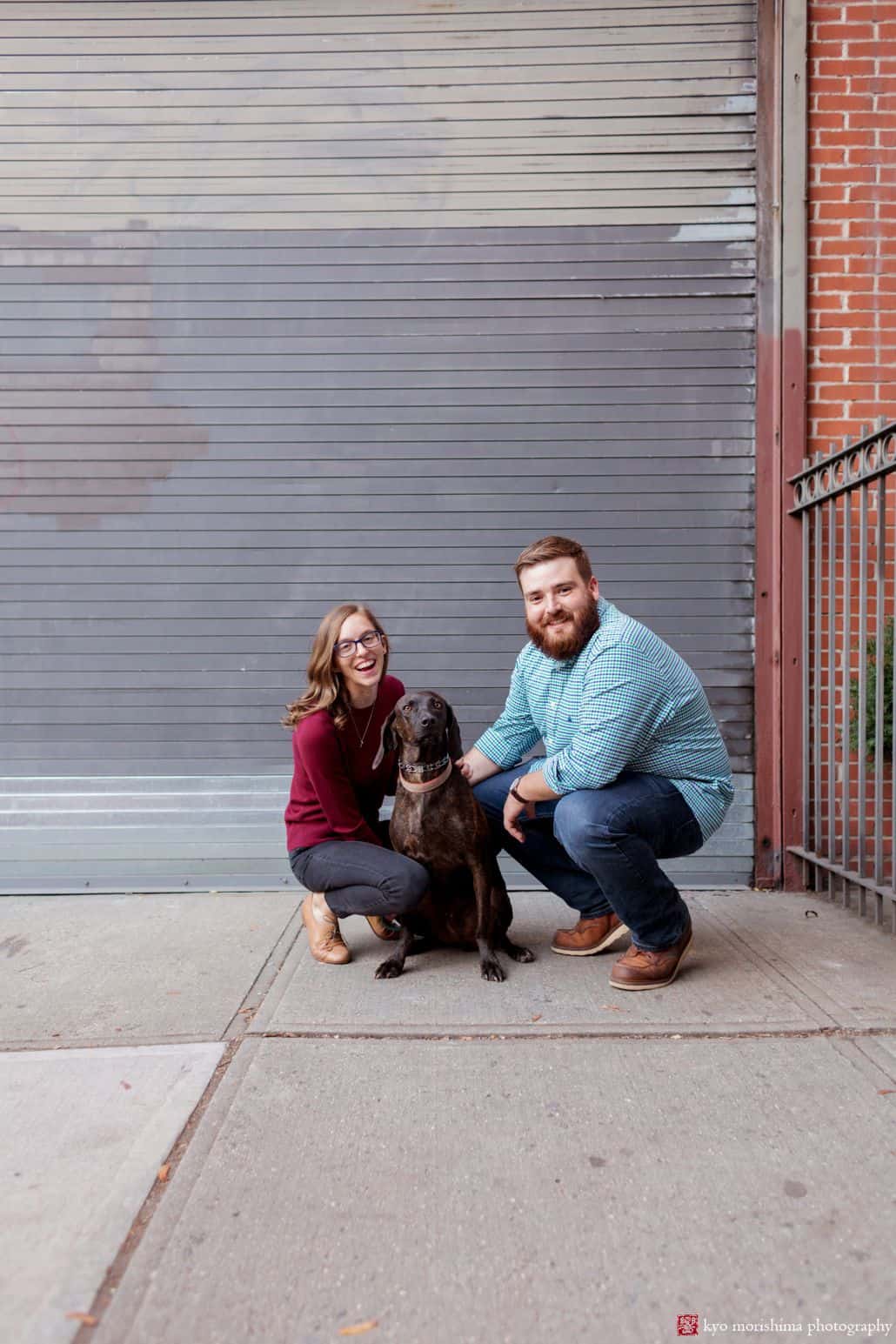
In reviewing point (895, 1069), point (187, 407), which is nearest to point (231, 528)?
point (187, 407)

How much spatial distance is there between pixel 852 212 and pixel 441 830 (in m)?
3.60

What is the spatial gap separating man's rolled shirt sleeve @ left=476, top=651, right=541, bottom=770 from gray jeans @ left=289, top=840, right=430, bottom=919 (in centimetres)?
58

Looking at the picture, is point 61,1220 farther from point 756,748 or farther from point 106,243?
point 106,243

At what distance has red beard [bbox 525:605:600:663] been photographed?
125 inches

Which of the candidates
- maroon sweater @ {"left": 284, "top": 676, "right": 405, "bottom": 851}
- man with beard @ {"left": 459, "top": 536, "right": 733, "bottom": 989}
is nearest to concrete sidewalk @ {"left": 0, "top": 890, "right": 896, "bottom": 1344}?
man with beard @ {"left": 459, "top": 536, "right": 733, "bottom": 989}

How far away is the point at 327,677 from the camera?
3.48 meters

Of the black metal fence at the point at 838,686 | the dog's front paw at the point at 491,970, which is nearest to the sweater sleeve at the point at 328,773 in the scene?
the dog's front paw at the point at 491,970

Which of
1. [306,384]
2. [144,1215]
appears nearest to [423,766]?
[144,1215]

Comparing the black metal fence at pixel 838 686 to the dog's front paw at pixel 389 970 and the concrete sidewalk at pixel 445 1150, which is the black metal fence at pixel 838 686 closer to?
the concrete sidewalk at pixel 445 1150

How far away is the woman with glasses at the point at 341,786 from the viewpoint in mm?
3365

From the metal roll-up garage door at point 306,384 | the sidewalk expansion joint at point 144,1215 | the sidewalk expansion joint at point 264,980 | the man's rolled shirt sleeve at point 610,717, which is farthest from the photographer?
the metal roll-up garage door at point 306,384

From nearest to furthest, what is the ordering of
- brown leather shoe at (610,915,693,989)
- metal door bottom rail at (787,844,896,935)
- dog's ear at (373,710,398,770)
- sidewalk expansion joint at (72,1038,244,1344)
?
sidewalk expansion joint at (72,1038,244,1344) → brown leather shoe at (610,915,693,989) → dog's ear at (373,710,398,770) → metal door bottom rail at (787,844,896,935)

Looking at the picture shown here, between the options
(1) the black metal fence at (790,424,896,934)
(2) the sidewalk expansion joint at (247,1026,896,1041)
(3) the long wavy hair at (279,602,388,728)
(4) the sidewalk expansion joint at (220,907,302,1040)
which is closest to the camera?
(2) the sidewalk expansion joint at (247,1026,896,1041)

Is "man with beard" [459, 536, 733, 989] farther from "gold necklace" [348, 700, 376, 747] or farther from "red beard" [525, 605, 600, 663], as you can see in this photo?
"gold necklace" [348, 700, 376, 747]
